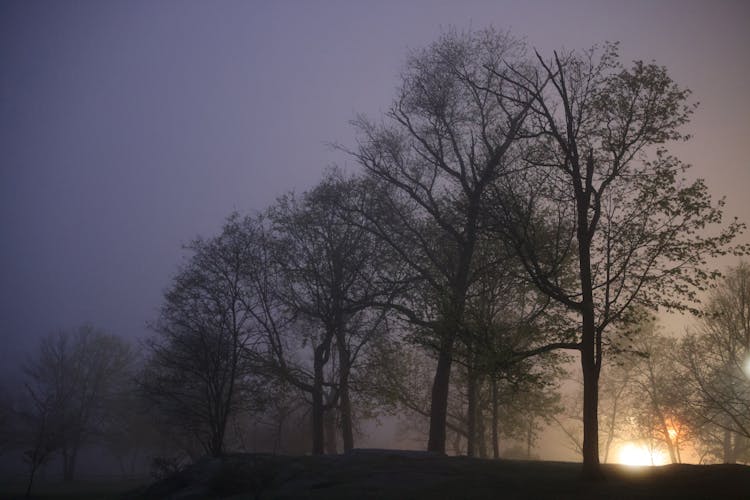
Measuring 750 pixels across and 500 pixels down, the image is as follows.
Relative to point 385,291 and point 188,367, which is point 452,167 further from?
point 188,367

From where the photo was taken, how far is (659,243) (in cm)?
1449

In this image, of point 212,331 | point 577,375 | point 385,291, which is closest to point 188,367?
point 212,331

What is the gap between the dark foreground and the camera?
12094mm

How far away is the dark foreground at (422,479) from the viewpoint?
1209 cm

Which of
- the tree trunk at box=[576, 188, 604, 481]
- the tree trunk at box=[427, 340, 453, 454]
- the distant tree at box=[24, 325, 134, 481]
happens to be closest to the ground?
the tree trunk at box=[576, 188, 604, 481]

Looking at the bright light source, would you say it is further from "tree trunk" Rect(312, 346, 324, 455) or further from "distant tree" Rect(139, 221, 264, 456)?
"distant tree" Rect(139, 221, 264, 456)

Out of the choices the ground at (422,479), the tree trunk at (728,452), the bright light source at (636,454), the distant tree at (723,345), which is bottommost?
the bright light source at (636,454)

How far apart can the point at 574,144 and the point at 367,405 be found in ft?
62.0

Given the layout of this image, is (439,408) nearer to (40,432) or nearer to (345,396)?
(345,396)

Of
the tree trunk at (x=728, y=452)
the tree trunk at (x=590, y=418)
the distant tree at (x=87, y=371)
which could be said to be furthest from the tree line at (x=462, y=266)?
the distant tree at (x=87, y=371)

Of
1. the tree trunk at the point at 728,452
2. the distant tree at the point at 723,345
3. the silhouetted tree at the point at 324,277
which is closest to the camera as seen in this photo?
the silhouetted tree at the point at 324,277

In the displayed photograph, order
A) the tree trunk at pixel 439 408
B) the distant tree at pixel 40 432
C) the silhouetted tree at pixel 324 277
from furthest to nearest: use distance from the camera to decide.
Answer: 1. the distant tree at pixel 40 432
2. the silhouetted tree at pixel 324 277
3. the tree trunk at pixel 439 408

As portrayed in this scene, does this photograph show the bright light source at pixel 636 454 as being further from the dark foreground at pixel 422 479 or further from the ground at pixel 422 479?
the ground at pixel 422 479

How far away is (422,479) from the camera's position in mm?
15039
